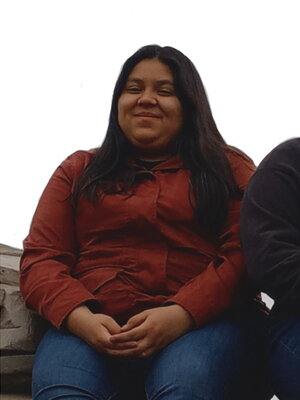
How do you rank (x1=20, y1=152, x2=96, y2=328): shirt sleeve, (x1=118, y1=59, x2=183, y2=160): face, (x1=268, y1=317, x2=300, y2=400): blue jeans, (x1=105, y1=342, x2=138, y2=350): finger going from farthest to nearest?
1. (x1=118, y1=59, x2=183, y2=160): face
2. (x1=20, y1=152, x2=96, y2=328): shirt sleeve
3. (x1=105, y1=342, x2=138, y2=350): finger
4. (x1=268, y1=317, x2=300, y2=400): blue jeans

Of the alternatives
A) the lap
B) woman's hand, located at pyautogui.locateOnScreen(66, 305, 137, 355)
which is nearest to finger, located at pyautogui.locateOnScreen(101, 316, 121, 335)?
woman's hand, located at pyautogui.locateOnScreen(66, 305, 137, 355)

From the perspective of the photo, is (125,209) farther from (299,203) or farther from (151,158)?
(299,203)

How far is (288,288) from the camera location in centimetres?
191

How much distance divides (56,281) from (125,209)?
0.91 feet

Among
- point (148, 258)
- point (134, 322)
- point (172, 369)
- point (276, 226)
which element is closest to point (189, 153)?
point (148, 258)

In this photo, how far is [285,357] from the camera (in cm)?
190

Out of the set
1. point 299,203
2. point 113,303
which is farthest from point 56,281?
point 299,203

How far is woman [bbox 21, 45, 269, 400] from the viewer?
1.98 m

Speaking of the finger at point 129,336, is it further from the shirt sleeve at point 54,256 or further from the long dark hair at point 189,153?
the long dark hair at point 189,153

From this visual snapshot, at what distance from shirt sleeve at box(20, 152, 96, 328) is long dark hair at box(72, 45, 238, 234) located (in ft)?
0.19

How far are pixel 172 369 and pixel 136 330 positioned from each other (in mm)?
139

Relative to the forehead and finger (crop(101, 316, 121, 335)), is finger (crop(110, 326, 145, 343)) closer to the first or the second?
finger (crop(101, 316, 121, 335))

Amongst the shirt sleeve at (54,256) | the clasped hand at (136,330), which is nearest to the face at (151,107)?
the shirt sleeve at (54,256)

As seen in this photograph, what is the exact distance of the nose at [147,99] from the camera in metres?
2.32
